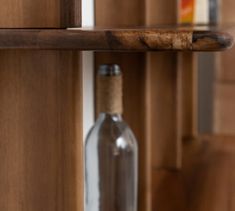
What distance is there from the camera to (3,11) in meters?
0.68

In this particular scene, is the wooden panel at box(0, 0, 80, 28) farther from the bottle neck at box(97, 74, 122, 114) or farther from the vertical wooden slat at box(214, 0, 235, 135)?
the vertical wooden slat at box(214, 0, 235, 135)

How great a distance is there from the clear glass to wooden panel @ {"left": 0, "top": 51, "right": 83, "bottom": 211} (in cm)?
14

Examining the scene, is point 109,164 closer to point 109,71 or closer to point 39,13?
point 109,71

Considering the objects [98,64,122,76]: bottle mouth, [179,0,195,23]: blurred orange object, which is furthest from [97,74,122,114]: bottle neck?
[179,0,195,23]: blurred orange object

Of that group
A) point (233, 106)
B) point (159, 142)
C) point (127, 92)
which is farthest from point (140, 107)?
point (233, 106)

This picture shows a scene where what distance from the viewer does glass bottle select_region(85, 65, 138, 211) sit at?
891 millimetres

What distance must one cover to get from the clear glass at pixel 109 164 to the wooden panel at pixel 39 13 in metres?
0.25

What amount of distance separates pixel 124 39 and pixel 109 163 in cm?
38

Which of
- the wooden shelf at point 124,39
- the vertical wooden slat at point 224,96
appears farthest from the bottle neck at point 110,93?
the vertical wooden slat at point 224,96

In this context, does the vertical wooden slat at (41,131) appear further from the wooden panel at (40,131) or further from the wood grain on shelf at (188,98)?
the wood grain on shelf at (188,98)

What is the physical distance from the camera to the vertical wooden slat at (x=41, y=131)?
0.71 meters

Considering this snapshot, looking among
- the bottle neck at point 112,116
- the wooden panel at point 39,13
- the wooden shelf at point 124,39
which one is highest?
the wooden panel at point 39,13

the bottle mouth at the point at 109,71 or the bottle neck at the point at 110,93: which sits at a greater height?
the bottle mouth at the point at 109,71

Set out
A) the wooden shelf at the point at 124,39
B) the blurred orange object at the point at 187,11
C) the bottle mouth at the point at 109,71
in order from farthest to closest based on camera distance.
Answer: the blurred orange object at the point at 187,11 < the bottle mouth at the point at 109,71 < the wooden shelf at the point at 124,39
